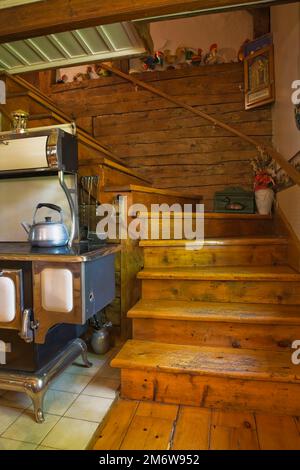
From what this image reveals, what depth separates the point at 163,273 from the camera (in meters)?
1.73

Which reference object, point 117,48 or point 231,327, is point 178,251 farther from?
point 117,48

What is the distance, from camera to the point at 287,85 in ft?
7.13

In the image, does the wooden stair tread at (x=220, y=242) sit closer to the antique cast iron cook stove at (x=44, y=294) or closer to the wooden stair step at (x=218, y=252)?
the wooden stair step at (x=218, y=252)

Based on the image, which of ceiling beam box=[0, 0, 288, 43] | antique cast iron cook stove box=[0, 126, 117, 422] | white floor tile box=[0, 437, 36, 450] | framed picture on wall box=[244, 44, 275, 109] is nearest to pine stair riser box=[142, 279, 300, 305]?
antique cast iron cook stove box=[0, 126, 117, 422]

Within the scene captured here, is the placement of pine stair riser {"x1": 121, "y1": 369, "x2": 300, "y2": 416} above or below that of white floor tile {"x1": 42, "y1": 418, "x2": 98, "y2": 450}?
above

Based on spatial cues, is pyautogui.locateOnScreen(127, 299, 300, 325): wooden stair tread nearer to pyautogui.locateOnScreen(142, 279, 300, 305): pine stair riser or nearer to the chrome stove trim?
pyautogui.locateOnScreen(142, 279, 300, 305): pine stair riser

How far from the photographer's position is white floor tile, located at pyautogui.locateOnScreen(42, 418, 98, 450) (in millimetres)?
1104

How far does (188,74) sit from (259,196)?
148 cm

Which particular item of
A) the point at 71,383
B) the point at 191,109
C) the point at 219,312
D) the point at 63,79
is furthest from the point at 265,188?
the point at 63,79

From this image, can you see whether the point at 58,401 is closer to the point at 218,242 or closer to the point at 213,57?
the point at 218,242

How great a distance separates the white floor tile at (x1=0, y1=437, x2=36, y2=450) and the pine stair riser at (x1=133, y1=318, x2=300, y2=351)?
0.67m

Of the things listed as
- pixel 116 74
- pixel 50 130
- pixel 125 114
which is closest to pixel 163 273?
pixel 50 130

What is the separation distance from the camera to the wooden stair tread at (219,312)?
143 cm

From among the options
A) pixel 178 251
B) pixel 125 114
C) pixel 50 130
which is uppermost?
pixel 125 114
